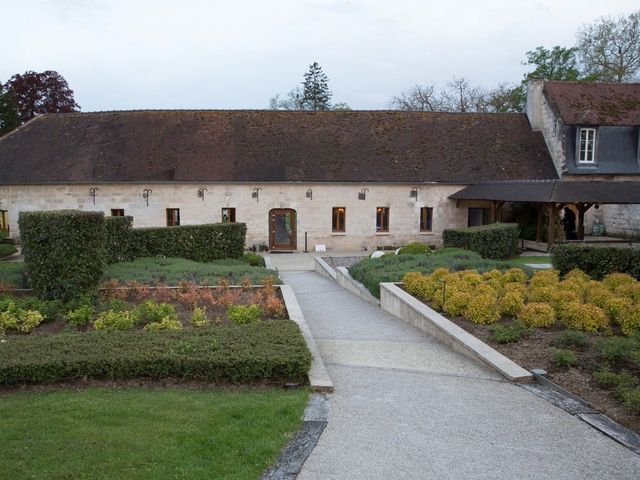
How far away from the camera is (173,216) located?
25.5 metres

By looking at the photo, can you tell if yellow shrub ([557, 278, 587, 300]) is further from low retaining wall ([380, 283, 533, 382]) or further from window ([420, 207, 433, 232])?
window ([420, 207, 433, 232])

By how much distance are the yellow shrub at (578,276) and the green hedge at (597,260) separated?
46cm

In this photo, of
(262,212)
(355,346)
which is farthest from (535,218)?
(355,346)

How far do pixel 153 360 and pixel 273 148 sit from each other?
2047cm

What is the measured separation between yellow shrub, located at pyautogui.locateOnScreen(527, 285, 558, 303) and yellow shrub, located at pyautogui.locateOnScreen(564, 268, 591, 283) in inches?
43.6

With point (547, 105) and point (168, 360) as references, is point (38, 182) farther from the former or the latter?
point (547, 105)

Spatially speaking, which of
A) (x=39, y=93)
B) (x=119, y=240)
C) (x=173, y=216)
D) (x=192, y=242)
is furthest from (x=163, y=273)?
(x=39, y=93)

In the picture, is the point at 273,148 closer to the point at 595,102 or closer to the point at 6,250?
the point at 6,250

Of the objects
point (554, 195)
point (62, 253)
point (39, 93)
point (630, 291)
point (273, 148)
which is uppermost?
point (39, 93)

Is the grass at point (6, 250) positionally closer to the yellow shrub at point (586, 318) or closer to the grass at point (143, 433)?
the grass at point (143, 433)

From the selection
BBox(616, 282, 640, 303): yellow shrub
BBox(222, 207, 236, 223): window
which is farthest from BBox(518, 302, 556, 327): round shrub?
BBox(222, 207, 236, 223): window

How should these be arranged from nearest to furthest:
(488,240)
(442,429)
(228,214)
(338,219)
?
(442,429) < (488,240) < (228,214) < (338,219)

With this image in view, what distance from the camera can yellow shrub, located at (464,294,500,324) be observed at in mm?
9352

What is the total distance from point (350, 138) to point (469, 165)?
595 cm
